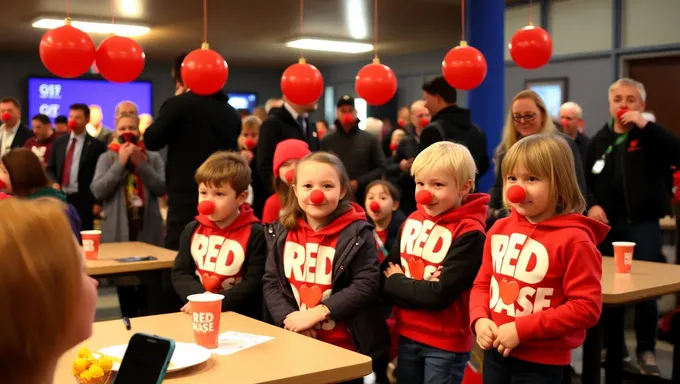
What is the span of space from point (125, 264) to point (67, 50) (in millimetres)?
1117

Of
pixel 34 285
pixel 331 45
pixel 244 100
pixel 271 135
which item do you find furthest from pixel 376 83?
pixel 244 100

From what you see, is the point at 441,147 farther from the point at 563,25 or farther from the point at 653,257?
the point at 563,25

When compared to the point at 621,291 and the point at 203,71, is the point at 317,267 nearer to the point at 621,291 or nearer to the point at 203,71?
the point at 621,291

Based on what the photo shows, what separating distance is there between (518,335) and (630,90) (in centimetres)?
258

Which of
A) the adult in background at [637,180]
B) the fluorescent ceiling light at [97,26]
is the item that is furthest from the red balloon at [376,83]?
the fluorescent ceiling light at [97,26]

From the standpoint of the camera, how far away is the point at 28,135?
743 centimetres

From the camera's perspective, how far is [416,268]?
2.94 metres

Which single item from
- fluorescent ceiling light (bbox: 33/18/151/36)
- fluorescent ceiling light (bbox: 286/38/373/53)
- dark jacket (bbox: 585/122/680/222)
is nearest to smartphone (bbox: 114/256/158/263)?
dark jacket (bbox: 585/122/680/222)

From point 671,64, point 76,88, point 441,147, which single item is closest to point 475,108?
point 671,64

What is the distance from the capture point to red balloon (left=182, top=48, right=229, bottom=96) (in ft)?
13.3

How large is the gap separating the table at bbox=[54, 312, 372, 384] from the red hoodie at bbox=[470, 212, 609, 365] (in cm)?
60

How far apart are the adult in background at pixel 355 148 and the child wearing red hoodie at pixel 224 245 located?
259 cm

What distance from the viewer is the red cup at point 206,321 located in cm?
229

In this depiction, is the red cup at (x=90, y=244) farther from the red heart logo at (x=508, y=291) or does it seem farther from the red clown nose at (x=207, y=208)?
the red heart logo at (x=508, y=291)
